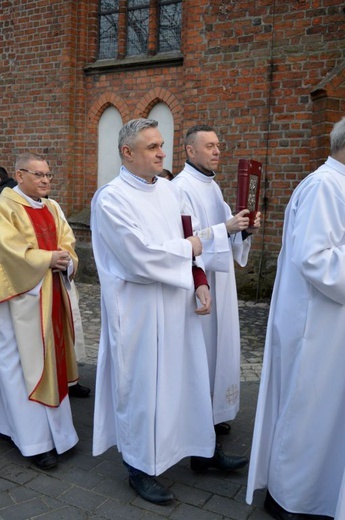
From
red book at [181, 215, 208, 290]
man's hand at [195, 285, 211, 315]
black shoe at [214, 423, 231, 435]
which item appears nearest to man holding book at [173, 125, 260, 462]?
black shoe at [214, 423, 231, 435]

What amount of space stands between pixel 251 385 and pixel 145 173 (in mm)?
2528

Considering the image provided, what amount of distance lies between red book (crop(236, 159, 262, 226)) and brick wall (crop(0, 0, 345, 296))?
12.2ft

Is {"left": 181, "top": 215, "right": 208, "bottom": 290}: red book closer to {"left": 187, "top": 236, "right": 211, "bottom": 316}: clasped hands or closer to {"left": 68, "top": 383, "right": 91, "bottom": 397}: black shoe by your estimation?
{"left": 187, "top": 236, "right": 211, "bottom": 316}: clasped hands

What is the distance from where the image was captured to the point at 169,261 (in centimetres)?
292

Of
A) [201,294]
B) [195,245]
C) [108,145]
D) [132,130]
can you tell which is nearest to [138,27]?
[108,145]

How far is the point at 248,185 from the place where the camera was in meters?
3.23

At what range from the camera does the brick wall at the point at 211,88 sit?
23.3 ft

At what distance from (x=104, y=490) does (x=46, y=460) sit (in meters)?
0.47

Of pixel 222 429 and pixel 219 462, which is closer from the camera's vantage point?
pixel 219 462

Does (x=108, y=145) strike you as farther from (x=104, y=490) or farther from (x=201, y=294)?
(x=104, y=490)

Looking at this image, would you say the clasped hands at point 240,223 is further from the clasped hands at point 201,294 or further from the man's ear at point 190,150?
the man's ear at point 190,150

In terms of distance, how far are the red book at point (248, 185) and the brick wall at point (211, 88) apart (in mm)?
3733

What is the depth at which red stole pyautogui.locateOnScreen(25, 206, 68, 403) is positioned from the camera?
3590 millimetres

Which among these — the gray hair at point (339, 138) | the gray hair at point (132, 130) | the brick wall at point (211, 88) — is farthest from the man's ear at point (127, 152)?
the brick wall at point (211, 88)
